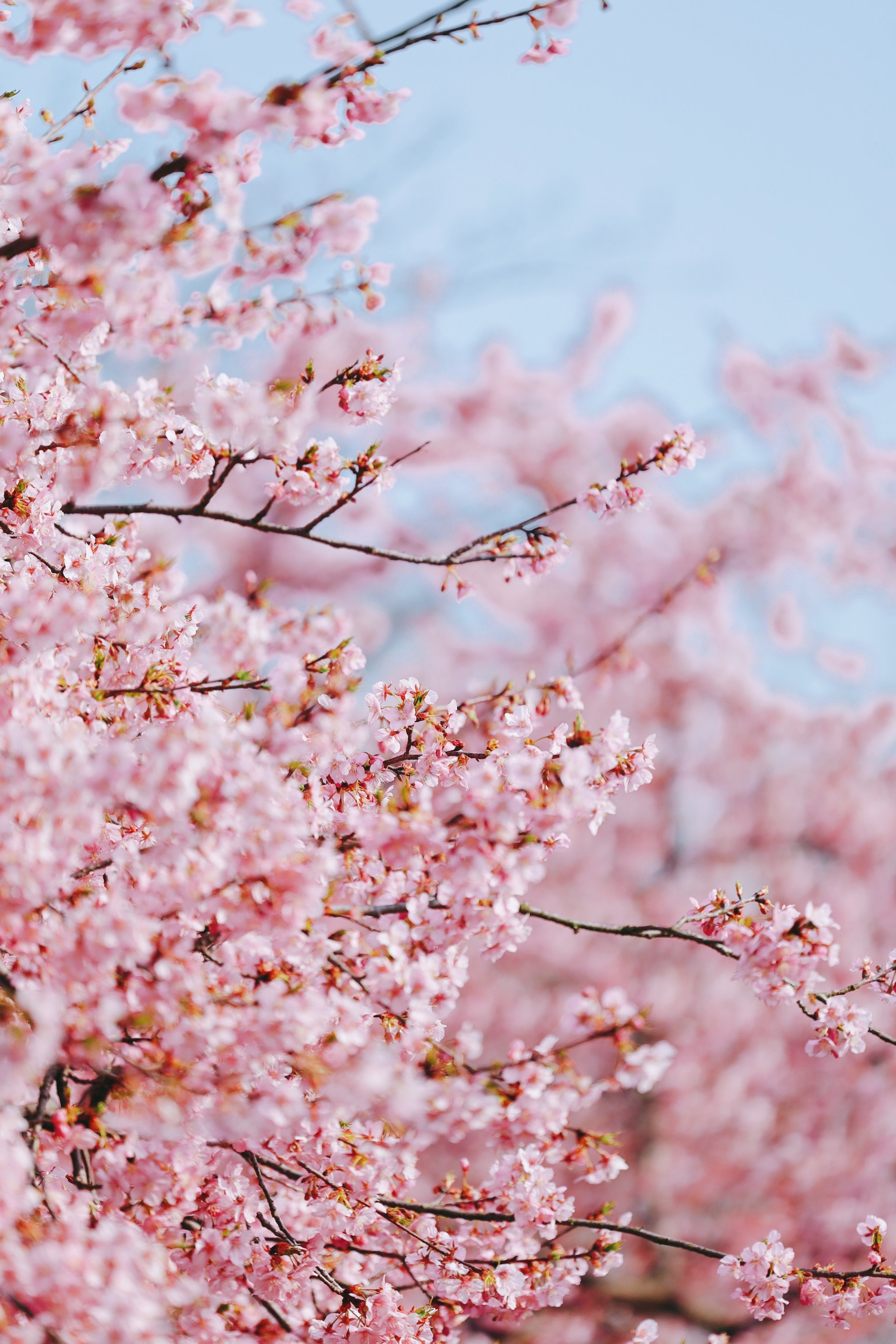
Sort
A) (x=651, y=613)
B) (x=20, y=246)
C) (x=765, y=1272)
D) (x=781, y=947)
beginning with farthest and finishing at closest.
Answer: (x=651, y=613) → (x=765, y=1272) → (x=781, y=947) → (x=20, y=246)

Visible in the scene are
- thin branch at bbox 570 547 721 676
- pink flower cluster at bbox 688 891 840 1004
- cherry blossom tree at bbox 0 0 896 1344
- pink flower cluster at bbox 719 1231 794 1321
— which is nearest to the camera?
cherry blossom tree at bbox 0 0 896 1344

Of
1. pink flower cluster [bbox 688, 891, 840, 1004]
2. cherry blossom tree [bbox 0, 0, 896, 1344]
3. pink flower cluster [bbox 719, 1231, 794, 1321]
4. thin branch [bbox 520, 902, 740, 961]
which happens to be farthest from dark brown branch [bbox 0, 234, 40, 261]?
pink flower cluster [bbox 719, 1231, 794, 1321]

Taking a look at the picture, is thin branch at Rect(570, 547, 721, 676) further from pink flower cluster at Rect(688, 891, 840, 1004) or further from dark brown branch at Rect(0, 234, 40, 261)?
dark brown branch at Rect(0, 234, 40, 261)

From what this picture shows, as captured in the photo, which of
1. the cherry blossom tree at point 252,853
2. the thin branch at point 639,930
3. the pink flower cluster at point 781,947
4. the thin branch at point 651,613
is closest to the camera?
the cherry blossom tree at point 252,853

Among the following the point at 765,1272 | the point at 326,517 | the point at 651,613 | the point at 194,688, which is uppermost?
the point at 651,613

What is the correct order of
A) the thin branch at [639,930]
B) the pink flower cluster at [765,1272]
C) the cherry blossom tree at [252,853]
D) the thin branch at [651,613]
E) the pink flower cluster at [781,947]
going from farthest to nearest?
the thin branch at [651,613], the pink flower cluster at [765,1272], the thin branch at [639,930], the pink flower cluster at [781,947], the cherry blossom tree at [252,853]

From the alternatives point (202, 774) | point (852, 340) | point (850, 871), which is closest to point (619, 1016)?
point (202, 774)

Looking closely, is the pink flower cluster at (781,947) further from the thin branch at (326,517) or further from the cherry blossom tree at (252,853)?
the thin branch at (326,517)

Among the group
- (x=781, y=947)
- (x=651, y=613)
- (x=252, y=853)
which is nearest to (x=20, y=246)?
(x=252, y=853)

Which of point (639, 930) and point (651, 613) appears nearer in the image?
point (639, 930)

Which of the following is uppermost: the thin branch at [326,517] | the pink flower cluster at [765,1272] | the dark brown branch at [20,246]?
the dark brown branch at [20,246]

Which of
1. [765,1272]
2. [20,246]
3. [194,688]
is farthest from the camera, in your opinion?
[765,1272]

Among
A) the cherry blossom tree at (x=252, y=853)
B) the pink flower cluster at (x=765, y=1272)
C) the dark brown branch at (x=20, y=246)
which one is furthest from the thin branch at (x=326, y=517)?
the pink flower cluster at (x=765, y=1272)

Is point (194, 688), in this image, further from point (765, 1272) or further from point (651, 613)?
point (651, 613)
